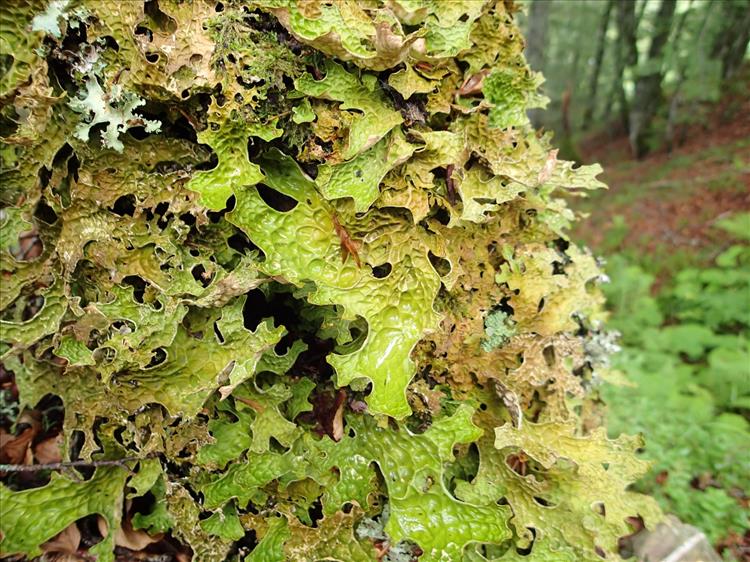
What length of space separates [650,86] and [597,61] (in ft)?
15.2

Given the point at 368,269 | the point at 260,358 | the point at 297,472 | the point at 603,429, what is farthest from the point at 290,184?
the point at 603,429

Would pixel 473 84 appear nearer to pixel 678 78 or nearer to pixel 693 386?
pixel 693 386

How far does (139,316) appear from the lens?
1.13 m

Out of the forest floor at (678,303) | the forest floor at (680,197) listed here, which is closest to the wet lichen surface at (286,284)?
the forest floor at (678,303)

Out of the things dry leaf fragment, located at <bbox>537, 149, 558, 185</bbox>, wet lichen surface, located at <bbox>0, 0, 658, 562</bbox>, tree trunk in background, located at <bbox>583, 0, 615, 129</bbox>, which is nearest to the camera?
wet lichen surface, located at <bbox>0, 0, 658, 562</bbox>

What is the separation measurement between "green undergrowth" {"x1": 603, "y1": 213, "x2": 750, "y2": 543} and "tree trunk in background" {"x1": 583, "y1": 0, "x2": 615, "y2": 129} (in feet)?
35.8

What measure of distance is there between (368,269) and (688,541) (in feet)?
5.80

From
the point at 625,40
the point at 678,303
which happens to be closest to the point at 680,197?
the point at 678,303

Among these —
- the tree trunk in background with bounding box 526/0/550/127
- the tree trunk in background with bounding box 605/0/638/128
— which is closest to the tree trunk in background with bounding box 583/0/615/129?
the tree trunk in background with bounding box 605/0/638/128

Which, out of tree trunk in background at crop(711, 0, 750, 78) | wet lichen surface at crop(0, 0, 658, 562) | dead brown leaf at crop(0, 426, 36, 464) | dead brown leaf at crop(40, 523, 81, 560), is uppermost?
tree trunk in background at crop(711, 0, 750, 78)

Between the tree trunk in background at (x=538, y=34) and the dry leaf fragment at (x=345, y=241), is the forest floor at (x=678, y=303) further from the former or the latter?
the tree trunk in background at (x=538, y=34)

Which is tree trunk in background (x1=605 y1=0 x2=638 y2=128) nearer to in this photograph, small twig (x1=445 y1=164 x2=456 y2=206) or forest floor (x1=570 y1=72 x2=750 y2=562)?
forest floor (x1=570 y1=72 x2=750 y2=562)

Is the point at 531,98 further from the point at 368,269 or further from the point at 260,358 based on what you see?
the point at 260,358

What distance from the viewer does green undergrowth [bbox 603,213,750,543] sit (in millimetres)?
2475
